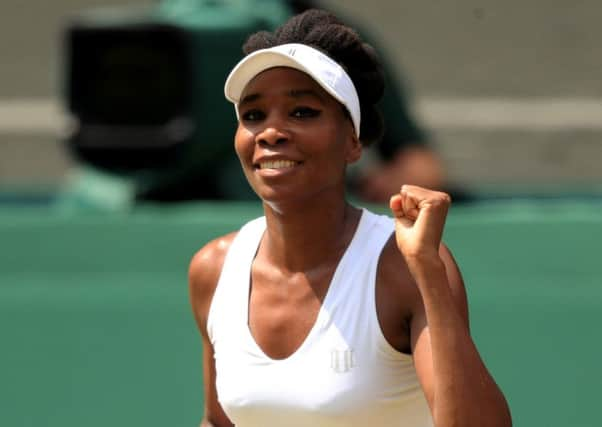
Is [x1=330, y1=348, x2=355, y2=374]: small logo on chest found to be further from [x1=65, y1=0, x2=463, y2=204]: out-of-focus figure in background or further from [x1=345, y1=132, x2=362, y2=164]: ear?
[x1=65, y1=0, x2=463, y2=204]: out-of-focus figure in background

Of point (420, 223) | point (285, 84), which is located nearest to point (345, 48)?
point (285, 84)

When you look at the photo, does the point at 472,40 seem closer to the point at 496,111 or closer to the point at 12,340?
the point at 496,111

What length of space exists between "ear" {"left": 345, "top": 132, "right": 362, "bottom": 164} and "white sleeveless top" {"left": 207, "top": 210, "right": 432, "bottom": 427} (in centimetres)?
12

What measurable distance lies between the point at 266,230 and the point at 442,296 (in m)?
0.51

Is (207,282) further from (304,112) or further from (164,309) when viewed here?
(164,309)

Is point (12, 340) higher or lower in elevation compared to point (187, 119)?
lower

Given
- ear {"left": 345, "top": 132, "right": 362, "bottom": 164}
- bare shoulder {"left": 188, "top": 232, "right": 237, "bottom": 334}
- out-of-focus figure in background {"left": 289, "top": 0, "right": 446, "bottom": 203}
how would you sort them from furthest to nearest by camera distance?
out-of-focus figure in background {"left": 289, "top": 0, "right": 446, "bottom": 203}
bare shoulder {"left": 188, "top": 232, "right": 237, "bottom": 334}
ear {"left": 345, "top": 132, "right": 362, "bottom": 164}

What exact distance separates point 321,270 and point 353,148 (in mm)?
228

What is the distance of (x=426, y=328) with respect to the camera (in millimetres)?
2295

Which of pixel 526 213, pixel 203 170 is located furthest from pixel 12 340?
pixel 526 213

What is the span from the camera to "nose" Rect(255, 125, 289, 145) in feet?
7.86

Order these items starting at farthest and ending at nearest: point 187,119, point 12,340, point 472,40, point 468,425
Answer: point 472,40, point 187,119, point 12,340, point 468,425

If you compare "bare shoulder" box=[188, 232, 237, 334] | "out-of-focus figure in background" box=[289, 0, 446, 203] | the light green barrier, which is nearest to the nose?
"bare shoulder" box=[188, 232, 237, 334]

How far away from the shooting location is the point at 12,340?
13.4 ft
